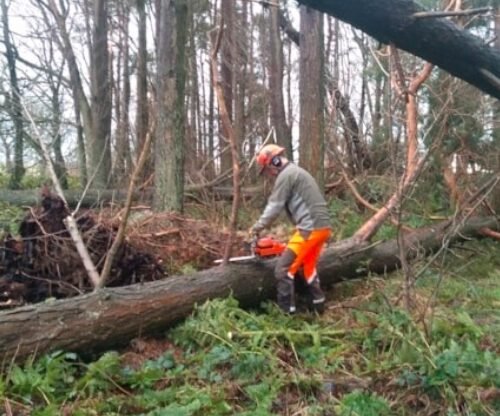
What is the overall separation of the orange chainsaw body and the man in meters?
0.17

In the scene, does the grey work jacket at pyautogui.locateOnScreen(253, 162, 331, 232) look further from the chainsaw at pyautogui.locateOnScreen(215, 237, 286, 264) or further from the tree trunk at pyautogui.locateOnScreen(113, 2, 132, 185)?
the tree trunk at pyautogui.locateOnScreen(113, 2, 132, 185)

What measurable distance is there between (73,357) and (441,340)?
2.97 meters

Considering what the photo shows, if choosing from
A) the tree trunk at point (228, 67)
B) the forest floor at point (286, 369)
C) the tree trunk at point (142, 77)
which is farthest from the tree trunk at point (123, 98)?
the forest floor at point (286, 369)

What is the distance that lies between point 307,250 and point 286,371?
2062mm

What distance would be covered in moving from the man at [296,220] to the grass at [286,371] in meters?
0.56

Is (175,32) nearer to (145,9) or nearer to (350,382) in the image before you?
(350,382)

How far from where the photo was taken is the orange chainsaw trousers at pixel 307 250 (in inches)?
260

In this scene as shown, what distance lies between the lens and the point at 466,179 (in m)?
11.1

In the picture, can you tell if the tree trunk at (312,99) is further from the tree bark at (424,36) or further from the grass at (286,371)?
the tree bark at (424,36)

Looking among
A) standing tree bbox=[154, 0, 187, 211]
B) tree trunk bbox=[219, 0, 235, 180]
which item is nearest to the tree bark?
standing tree bbox=[154, 0, 187, 211]

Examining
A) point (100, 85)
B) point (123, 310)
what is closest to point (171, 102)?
point (123, 310)

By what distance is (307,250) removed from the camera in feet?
21.9

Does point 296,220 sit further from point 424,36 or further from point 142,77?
point 142,77

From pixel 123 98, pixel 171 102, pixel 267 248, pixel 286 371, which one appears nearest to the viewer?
pixel 286 371
